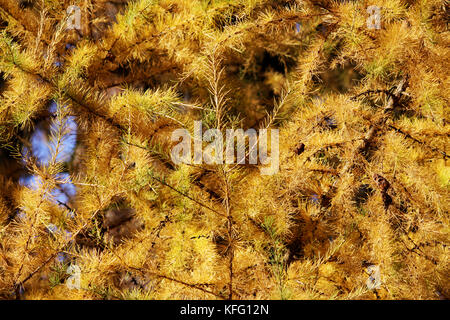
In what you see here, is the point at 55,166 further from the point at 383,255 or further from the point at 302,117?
the point at 383,255

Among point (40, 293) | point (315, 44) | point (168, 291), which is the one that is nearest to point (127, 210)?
point (40, 293)

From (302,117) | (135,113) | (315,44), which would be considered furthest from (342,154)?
(135,113)

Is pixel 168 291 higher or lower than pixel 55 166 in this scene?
lower

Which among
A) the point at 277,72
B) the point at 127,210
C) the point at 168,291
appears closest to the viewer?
the point at 168,291

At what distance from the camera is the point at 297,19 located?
0.80 metres

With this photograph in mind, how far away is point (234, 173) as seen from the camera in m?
0.72

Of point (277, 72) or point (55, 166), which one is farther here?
point (277, 72)

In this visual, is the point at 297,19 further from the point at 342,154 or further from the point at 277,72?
the point at 277,72

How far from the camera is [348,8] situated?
0.78 meters

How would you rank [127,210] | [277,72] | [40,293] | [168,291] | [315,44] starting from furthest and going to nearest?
[277,72], [127,210], [315,44], [40,293], [168,291]

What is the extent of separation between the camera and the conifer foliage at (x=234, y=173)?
658mm

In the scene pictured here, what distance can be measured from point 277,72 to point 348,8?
480 millimetres

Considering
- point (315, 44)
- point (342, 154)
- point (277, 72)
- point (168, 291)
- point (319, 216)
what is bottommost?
point (168, 291)

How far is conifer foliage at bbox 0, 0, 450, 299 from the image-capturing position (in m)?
0.66
